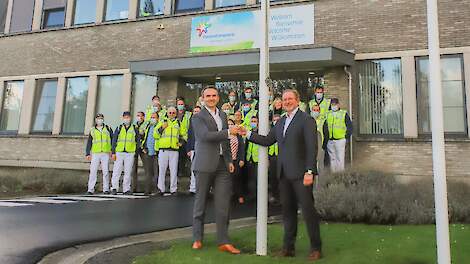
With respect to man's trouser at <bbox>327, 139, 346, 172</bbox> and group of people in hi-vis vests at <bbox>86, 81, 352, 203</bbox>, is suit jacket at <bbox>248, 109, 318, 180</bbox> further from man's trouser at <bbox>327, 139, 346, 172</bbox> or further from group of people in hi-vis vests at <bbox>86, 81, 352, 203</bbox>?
man's trouser at <bbox>327, 139, 346, 172</bbox>

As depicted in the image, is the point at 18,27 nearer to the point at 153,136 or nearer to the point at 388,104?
the point at 153,136

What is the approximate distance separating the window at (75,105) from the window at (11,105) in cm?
256

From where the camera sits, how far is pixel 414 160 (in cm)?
1234

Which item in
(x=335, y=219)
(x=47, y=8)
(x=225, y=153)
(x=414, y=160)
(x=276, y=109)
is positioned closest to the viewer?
(x=225, y=153)

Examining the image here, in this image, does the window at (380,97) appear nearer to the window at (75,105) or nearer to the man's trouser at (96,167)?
the man's trouser at (96,167)

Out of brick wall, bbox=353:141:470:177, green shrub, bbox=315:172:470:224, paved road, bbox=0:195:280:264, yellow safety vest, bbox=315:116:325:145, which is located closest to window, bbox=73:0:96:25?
paved road, bbox=0:195:280:264

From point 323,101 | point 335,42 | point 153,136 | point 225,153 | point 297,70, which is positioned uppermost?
point 335,42

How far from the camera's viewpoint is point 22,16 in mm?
19516

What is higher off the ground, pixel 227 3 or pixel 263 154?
pixel 227 3

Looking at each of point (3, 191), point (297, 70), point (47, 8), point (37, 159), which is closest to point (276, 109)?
point (297, 70)

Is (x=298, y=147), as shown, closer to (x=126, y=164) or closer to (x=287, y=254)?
(x=287, y=254)

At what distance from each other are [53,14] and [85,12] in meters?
1.79

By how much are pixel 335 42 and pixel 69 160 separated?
34.2 ft

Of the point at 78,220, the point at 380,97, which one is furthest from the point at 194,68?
the point at 78,220
